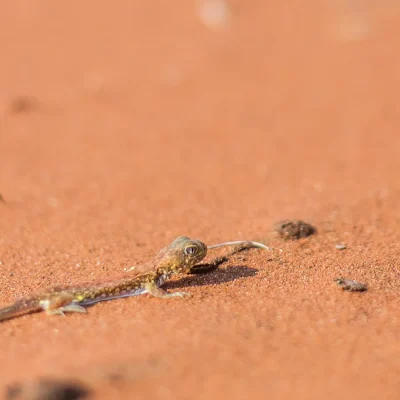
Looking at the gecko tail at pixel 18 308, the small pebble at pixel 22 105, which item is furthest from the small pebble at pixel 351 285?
the small pebble at pixel 22 105

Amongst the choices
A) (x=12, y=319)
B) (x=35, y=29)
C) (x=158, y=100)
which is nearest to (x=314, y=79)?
(x=158, y=100)

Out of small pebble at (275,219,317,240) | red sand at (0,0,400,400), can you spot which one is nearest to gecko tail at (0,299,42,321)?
red sand at (0,0,400,400)

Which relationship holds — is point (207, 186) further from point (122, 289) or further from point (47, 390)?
point (47, 390)

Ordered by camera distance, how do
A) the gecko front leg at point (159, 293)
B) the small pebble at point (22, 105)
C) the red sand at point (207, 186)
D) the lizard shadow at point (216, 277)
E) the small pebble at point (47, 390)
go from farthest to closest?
the small pebble at point (22, 105) < the lizard shadow at point (216, 277) < the gecko front leg at point (159, 293) < the red sand at point (207, 186) < the small pebble at point (47, 390)

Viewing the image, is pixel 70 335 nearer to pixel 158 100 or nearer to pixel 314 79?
pixel 158 100

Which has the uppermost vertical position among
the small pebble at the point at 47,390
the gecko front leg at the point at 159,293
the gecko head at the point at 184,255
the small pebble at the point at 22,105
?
the small pebble at the point at 22,105

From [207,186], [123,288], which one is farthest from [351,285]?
[207,186]

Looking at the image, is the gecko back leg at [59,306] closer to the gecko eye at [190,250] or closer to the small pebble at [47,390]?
the gecko eye at [190,250]

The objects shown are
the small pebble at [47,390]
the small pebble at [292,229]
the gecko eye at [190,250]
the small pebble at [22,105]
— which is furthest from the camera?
the small pebble at [22,105]

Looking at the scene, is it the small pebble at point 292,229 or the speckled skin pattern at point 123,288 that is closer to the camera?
the speckled skin pattern at point 123,288
